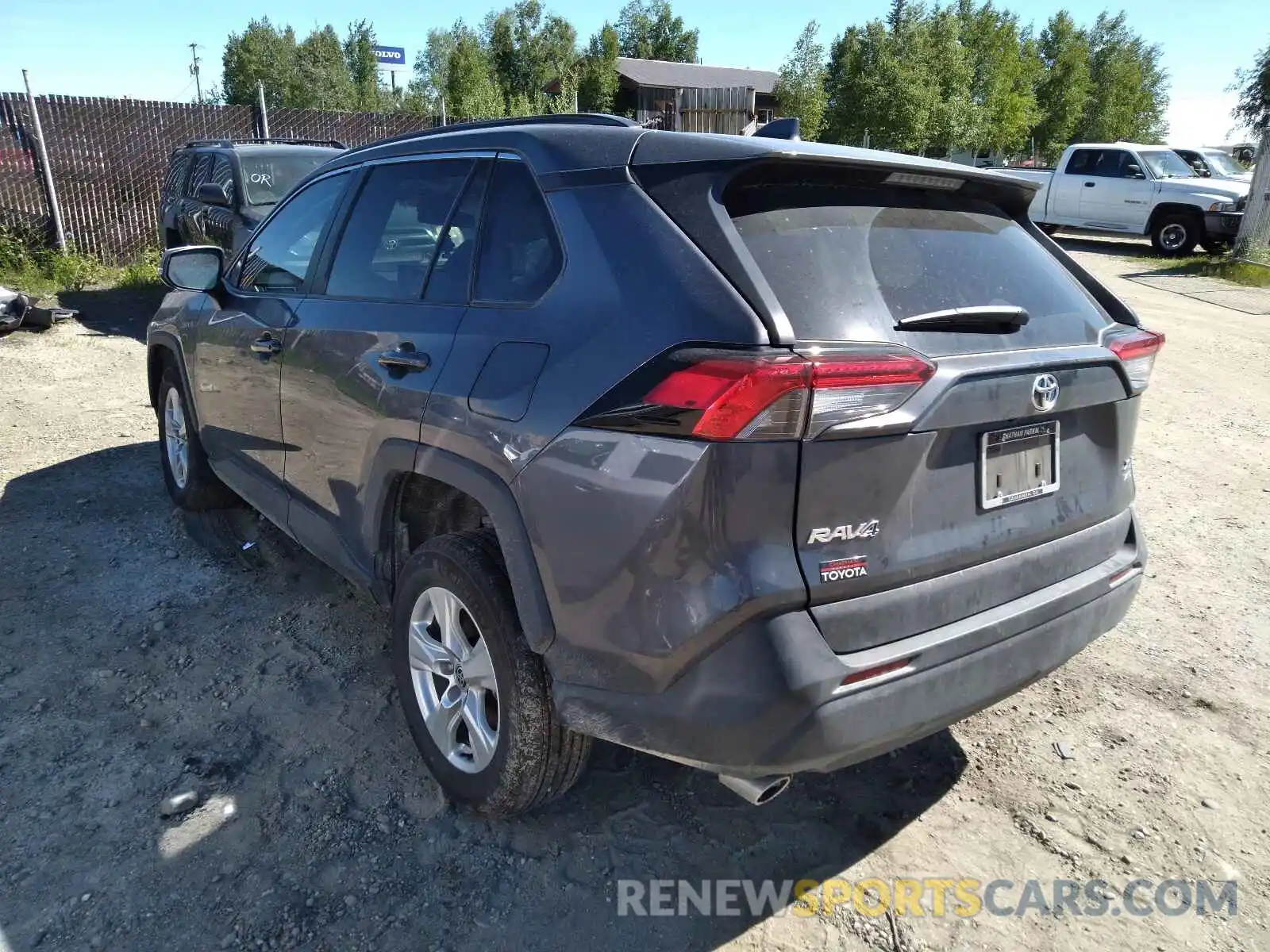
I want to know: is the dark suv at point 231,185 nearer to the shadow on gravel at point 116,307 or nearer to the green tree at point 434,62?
the shadow on gravel at point 116,307

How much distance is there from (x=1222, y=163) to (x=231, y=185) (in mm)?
17728

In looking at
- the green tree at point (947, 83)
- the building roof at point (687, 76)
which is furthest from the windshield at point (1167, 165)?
the building roof at point (687, 76)

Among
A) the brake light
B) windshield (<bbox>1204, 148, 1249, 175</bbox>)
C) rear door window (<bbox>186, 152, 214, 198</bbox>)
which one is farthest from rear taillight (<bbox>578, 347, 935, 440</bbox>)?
windshield (<bbox>1204, 148, 1249, 175</bbox>)

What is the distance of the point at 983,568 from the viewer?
7.00 ft

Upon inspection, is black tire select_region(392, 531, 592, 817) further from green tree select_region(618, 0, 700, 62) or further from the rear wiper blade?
green tree select_region(618, 0, 700, 62)

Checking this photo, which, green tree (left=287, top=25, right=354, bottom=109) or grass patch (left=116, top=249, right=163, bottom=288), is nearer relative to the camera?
grass patch (left=116, top=249, right=163, bottom=288)

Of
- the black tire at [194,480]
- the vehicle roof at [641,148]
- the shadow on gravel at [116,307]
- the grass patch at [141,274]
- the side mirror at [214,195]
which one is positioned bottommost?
the shadow on gravel at [116,307]

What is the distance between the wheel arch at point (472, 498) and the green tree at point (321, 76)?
186 ft

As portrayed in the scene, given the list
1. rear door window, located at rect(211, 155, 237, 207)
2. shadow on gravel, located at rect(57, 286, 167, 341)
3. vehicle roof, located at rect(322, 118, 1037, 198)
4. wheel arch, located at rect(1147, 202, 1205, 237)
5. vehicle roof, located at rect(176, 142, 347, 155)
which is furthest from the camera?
wheel arch, located at rect(1147, 202, 1205, 237)

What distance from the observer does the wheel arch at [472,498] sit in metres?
2.16

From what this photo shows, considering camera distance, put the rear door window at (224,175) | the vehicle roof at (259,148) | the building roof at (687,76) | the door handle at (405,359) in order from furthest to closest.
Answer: the building roof at (687,76) < the vehicle roof at (259,148) < the rear door window at (224,175) < the door handle at (405,359)

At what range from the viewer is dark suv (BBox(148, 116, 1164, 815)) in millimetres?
1853

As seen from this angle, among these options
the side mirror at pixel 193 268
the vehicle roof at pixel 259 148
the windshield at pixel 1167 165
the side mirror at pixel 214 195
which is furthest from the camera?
the windshield at pixel 1167 165

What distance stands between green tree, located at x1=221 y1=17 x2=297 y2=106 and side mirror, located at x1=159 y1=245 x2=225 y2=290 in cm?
6429
